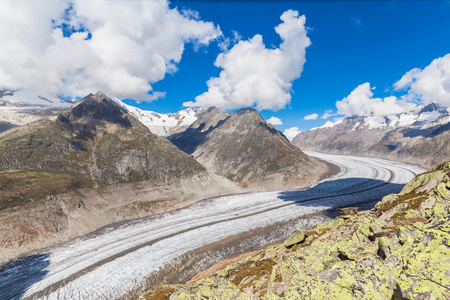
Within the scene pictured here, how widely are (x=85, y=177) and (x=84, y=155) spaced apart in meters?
12.7

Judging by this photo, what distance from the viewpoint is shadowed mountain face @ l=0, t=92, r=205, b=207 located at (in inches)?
2207

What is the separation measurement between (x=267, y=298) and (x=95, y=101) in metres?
114

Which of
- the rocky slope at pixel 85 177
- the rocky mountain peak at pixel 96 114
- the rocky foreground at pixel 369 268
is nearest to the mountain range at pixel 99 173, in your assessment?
the rocky slope at pixel 85 177

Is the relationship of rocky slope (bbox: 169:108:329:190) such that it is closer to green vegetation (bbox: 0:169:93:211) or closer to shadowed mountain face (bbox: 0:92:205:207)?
shadowed mountain face (bbox: 0:92:205:207)

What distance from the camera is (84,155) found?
7475 cm

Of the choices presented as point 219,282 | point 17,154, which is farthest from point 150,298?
point 17,154

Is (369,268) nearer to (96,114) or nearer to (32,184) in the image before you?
(32,184)

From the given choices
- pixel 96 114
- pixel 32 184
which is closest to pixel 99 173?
pixel 32 184

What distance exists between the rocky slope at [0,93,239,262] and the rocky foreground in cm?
4447

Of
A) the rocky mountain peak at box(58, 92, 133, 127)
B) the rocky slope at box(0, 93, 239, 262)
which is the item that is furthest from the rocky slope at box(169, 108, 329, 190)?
the rocky mountain peak at box(58, 92, 133, 127)

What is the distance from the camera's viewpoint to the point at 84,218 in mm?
51375

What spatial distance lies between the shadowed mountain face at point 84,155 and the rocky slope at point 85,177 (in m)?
0.20

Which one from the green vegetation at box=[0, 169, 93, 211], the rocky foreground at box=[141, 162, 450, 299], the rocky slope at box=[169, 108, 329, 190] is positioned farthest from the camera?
the rocky slope at box=[169, 108, 329, 190]

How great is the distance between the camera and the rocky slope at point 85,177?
4622cm
